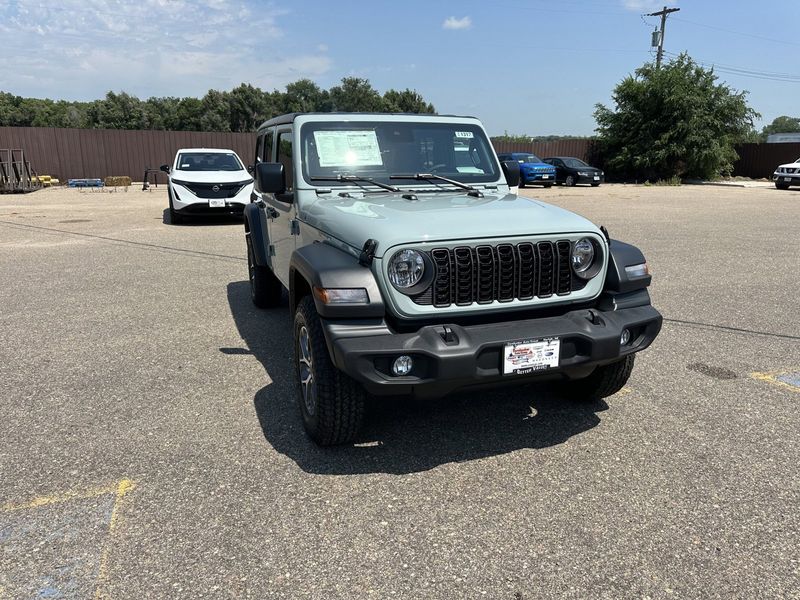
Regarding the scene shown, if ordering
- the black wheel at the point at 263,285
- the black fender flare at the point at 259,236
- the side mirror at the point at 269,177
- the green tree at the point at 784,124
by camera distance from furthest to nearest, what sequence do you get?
the green tree at the point at 784,124, the black wheel at the point at 263,285, the black fender flare at the point at 259,236, the side mirror at the point at 269,177

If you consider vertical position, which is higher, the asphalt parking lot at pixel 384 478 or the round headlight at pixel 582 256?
the round headlight at pixel 582 256

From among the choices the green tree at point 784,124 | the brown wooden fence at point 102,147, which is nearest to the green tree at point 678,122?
the brown wooden fence at point 102,147

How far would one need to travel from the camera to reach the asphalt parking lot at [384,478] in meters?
2.37

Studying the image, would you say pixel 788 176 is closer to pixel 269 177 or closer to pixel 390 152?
pixel 390 152

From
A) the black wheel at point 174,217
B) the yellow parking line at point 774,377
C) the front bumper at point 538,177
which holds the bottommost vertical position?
the yellow parking line at point 774,377

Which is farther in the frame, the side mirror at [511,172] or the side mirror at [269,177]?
the side mirror at [511,172]

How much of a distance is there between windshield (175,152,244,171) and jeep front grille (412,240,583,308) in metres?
12.0

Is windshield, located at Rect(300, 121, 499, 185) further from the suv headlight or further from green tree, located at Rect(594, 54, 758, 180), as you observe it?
green tree, located at Rect(594, 54, 758, 180)

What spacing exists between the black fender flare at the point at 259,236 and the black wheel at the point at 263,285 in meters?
0.15

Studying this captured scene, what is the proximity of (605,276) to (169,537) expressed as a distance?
2.58 metres

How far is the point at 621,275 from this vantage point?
10.9 ft

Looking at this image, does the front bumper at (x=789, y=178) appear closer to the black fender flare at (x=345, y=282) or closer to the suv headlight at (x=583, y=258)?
the suv headlight at (x=583, y=258)

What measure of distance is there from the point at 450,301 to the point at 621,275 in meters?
1.04

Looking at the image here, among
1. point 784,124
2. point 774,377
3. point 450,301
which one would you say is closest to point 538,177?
point 774,377
